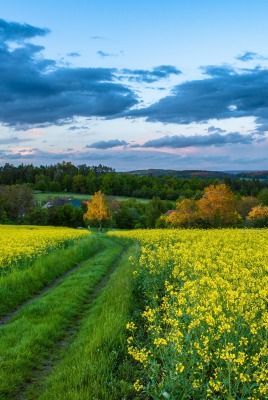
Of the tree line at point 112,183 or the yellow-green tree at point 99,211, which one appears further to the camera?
the tree line at point 112,183

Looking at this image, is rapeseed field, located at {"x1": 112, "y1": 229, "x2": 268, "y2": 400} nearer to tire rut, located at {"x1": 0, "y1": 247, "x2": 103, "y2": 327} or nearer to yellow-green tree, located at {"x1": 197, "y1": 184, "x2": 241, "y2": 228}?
tire rut, located at {"x1": 0, "y1": 247, "x2": 103, "y2": 327}

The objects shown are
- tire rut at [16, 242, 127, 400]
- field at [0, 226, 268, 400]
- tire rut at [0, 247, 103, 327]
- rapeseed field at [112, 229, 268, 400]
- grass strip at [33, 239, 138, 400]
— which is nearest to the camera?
rapeseed field at [112, 229, 268, 400]

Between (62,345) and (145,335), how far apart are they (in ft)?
6.64

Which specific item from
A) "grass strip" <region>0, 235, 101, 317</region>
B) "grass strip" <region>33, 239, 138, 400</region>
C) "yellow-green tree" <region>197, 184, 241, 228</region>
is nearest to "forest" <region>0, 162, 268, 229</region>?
"yellow-green tree" <region>197, 184, 241, 228</region>

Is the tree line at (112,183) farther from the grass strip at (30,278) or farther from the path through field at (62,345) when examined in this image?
the path through field at (62,345)

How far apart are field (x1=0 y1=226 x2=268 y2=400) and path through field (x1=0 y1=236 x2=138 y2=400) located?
25 mm

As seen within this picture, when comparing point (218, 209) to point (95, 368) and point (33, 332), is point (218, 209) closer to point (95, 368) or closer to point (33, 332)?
point (33, 332)

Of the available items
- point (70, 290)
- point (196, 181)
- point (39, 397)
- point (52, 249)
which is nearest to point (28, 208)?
point (196, 181)

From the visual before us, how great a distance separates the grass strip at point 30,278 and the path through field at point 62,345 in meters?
0.42

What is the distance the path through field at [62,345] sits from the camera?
6.73m

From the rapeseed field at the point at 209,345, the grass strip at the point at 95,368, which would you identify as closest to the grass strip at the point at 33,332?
the grass strip at the point at 95,368

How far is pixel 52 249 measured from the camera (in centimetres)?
2498

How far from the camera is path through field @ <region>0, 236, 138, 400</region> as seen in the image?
673 cm

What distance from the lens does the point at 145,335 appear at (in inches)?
345
